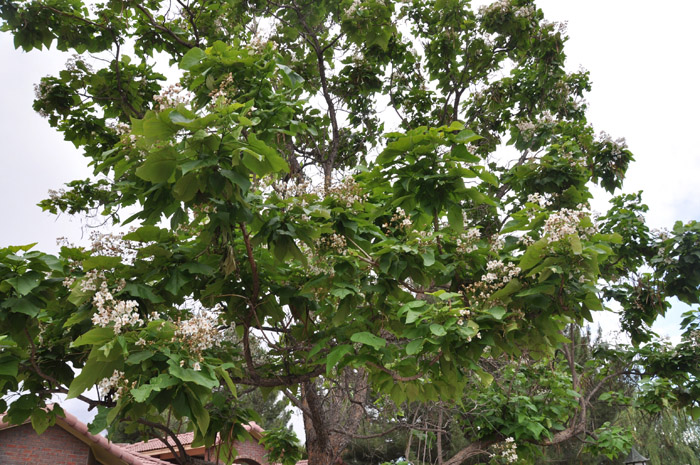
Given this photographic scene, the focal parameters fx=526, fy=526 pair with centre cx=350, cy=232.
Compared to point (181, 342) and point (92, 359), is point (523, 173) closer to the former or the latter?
point (181, 342)

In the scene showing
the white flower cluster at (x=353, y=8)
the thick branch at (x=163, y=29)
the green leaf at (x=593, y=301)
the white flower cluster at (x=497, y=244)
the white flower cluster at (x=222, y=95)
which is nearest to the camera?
the white flower cluster at (x=222, y=95)

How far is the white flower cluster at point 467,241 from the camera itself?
314 cm

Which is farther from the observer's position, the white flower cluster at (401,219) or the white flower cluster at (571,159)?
the white flower cluster at (571,159)

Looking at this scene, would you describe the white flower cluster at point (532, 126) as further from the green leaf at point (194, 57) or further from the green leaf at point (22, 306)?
the green leaf at point (22, 306)

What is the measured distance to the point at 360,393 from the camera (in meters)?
5.55

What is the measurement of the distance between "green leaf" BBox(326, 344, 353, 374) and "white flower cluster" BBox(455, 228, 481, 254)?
895mm

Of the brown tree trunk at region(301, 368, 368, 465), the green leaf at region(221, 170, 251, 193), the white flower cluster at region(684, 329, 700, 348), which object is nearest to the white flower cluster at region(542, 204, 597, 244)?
the green leaf at region(221, 170, 251, 193)

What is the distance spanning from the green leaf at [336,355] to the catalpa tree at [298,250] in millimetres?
20

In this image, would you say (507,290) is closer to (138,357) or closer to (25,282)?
(138,357)

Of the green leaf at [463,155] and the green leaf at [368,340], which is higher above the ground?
the green leaf at [463,155]

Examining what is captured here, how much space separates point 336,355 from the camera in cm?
285

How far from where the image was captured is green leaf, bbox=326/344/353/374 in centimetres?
280

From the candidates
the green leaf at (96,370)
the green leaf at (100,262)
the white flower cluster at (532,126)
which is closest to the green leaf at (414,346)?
the green leaf at (96,370)

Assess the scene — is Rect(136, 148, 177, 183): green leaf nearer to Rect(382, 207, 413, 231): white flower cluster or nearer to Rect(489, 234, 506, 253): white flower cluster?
Rect(382, 207, 413, 231): white flower cluster
